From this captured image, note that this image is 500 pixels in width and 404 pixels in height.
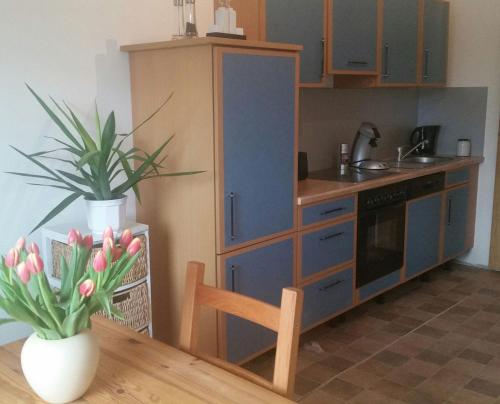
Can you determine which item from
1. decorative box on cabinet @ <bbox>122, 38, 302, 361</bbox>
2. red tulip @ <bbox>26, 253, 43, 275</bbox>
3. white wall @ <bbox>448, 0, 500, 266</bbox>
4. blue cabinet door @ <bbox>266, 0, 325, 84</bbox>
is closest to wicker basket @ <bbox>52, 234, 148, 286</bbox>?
decorative box on cabinet @ <bbox>122, 38, 302, 361</bbox>

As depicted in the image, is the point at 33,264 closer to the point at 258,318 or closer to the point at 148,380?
the point at 148,380

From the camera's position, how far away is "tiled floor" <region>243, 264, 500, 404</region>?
279 cm

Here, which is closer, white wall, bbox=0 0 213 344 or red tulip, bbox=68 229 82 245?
red tulip, bbox=68 229 82 245

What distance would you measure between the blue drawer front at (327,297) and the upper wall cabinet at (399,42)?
1416mm

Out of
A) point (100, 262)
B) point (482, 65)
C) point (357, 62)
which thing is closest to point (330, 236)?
point (357, 62)

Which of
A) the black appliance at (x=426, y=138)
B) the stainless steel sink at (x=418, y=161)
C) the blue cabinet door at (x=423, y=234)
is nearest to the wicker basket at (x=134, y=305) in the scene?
the blue cabinet door at (x=423, y=234)

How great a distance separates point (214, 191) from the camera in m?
2.51

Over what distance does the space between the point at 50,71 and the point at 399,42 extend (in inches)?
98.8

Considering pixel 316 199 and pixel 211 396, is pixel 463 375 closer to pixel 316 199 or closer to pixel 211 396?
pixel 316 199

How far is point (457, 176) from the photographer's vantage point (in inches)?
174

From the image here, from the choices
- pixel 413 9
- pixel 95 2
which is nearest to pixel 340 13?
pixel 413 9

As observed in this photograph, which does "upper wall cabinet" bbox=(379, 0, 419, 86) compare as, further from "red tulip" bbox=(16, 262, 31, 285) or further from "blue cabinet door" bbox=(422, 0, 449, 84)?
"red tulip" bbox=(16, 262, 31, 285)

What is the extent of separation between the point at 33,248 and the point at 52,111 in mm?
1383

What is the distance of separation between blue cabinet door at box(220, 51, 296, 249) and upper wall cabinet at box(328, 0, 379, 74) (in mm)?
686
